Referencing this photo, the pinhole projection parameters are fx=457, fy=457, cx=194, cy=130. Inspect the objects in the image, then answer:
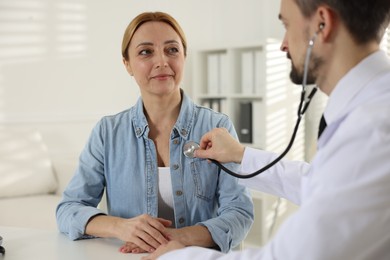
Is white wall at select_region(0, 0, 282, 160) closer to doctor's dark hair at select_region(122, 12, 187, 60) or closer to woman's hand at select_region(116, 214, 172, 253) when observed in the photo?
doctor's dark hair at select_region(122, 12, 187, 60)

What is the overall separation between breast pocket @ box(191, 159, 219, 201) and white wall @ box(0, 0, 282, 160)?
2157 mm

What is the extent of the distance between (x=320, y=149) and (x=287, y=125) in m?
2.65

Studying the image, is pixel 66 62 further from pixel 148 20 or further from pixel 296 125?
pixel 296 125

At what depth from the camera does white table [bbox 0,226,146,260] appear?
1084 millimetres

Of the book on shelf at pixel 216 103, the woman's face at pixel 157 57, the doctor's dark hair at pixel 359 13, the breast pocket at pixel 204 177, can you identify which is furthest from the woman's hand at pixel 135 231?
the book on shelf at pixel 216 103

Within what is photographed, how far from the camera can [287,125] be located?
339 centimetres

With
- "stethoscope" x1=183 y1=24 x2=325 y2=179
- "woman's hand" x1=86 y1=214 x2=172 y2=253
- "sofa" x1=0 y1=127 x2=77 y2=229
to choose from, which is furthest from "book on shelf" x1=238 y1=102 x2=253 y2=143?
"woman's hand" x1=86 y1=214 x2=172 y2=253

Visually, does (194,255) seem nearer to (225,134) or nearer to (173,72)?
(225,134)

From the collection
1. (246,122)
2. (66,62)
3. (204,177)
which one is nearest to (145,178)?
(204,177)

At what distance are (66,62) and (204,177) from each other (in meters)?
2.28

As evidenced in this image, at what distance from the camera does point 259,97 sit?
3.39 meters

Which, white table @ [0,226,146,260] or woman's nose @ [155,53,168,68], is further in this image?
woman's nose @ [155,53,168,68]

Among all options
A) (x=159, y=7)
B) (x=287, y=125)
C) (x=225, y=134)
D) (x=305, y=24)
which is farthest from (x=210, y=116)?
(x=159, y=7)

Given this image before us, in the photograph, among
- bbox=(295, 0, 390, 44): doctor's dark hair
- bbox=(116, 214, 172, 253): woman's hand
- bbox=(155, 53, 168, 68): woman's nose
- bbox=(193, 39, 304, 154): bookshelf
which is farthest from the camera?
bbox=(193, 39, 304, 154): bookshelf
